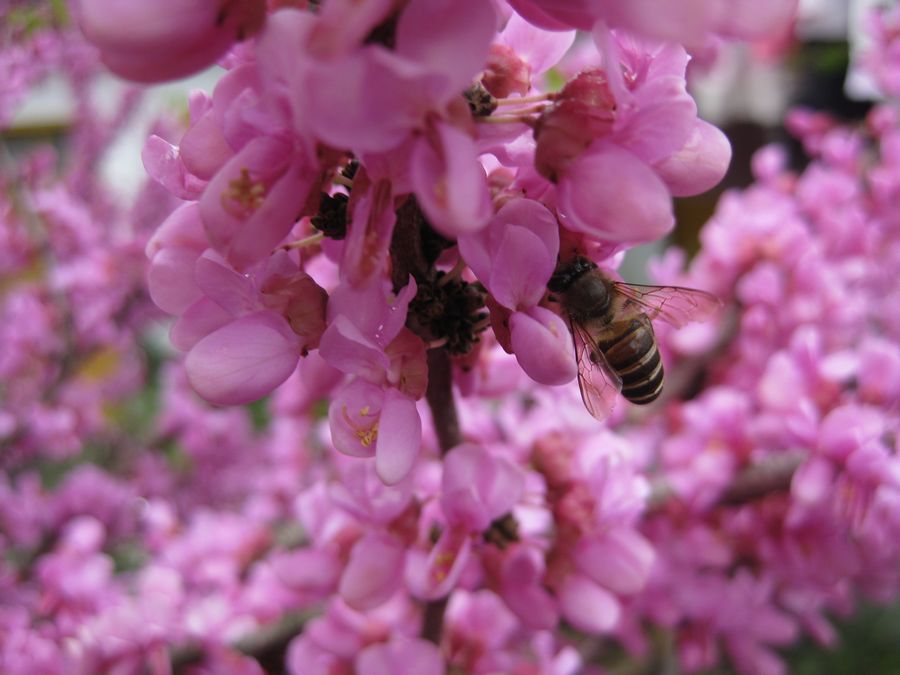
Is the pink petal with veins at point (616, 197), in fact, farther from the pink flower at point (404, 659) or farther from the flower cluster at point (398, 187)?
the pink flower at point (404, 659)

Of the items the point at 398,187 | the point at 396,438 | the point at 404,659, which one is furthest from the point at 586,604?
the point at 398,187

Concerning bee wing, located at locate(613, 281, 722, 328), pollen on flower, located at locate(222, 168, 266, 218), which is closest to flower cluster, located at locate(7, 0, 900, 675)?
pollen on flower, located at locate(222, 168, 266, 218)

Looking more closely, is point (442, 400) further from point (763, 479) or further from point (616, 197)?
point (763, 479)

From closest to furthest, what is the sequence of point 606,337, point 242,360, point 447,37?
point 447,37, point 242,360, point 606,337

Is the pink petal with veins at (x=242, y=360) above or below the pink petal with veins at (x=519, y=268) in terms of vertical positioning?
below

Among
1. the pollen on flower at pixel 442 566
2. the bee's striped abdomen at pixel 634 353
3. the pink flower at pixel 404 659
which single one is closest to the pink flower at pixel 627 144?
the bee's striped abdomen at pixel 634 353

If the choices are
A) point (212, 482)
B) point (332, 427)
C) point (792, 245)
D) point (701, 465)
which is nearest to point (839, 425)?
point (701, 465)

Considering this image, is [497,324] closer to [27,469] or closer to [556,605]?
[556,605]
